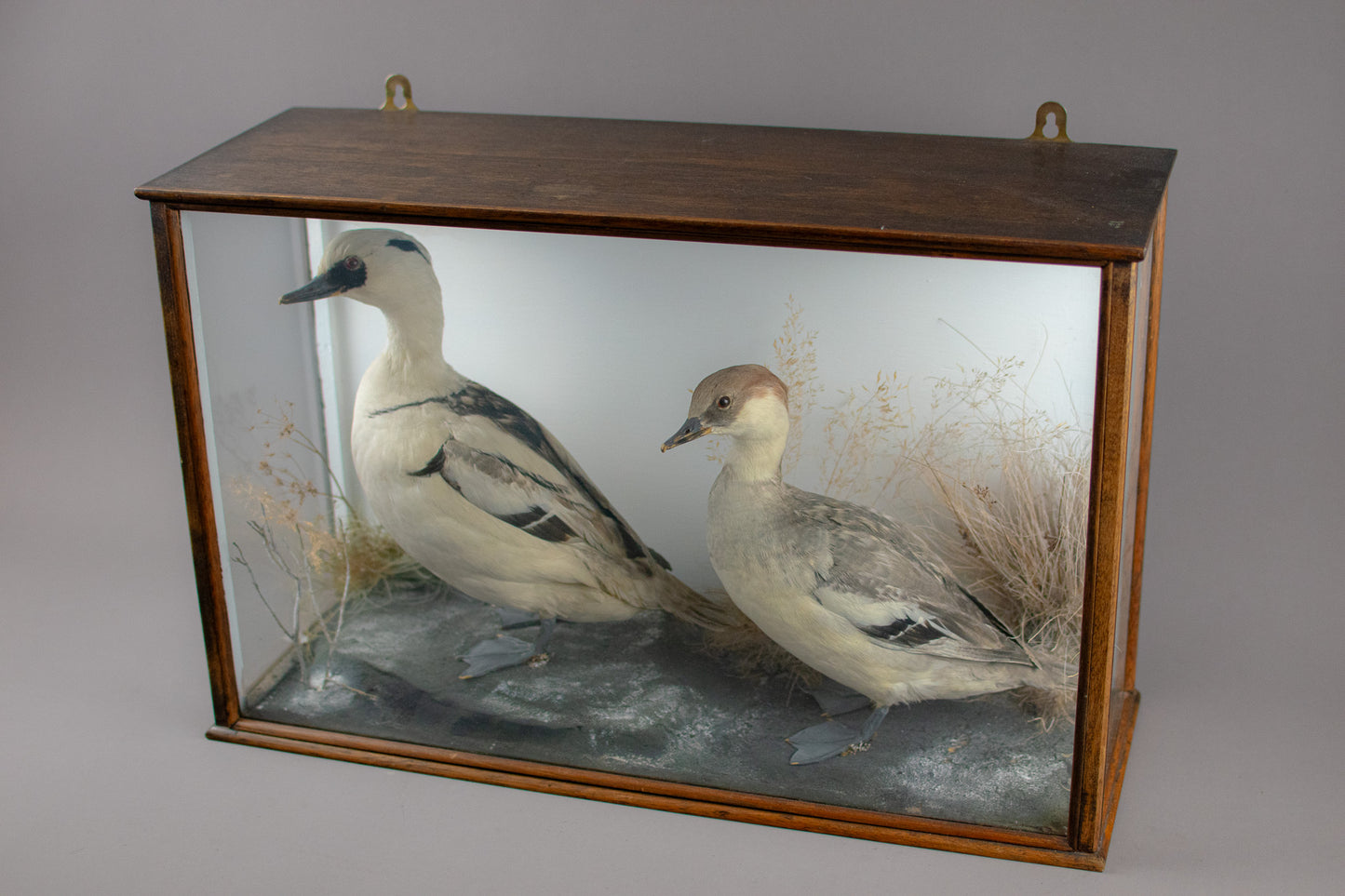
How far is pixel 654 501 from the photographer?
7.26ft

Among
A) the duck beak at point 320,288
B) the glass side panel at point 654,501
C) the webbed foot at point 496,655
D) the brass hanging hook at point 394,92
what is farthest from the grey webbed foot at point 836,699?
the brass hanging hook at point 394,92

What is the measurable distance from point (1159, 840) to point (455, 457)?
3.85 feet

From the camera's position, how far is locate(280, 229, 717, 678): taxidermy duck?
7.19ft

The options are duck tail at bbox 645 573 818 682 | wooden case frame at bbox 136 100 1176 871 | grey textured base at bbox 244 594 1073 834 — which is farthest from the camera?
duck tail at bbox 645 573 818 682

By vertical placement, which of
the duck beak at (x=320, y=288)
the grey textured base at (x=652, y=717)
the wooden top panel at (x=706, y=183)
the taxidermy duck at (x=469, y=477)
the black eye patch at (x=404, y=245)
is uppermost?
the wooden top panel at (x=706, y=183)

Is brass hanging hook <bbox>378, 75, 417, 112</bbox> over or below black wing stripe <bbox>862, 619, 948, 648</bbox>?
over

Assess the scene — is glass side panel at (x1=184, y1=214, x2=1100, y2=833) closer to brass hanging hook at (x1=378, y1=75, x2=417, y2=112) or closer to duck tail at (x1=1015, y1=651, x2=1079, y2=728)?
duck tail at (x1=1015, y1=651, x2=1079, y2=728)

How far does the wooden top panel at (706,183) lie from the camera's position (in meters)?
1.84

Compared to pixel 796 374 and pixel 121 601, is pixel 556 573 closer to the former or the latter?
pixel 796 374

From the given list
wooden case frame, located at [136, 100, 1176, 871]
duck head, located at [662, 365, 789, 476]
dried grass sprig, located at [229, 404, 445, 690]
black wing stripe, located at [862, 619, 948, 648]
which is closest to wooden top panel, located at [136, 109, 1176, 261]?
wooden case frame, located at [136, 100, 1176, 871]

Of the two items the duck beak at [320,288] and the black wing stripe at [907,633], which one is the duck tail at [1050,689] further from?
the duck beak at [320,288]

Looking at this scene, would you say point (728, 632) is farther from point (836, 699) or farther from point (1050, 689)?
point (1050, 689)

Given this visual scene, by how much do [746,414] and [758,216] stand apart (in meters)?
0.30

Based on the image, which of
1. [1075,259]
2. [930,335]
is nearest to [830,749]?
[930,335]
